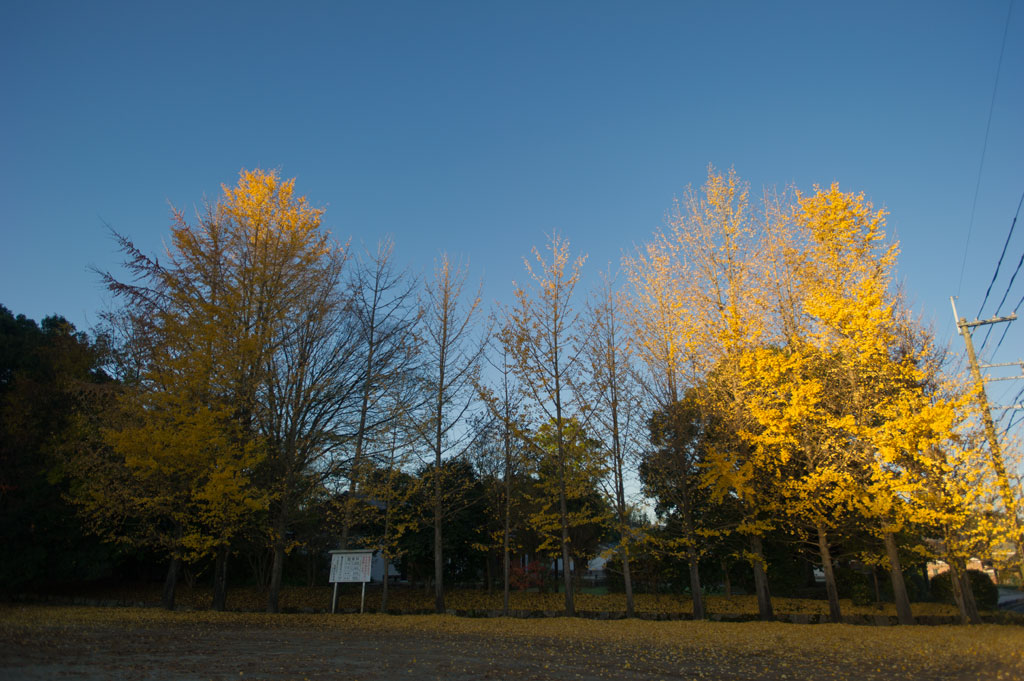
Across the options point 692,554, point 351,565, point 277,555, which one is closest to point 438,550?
point 351,565

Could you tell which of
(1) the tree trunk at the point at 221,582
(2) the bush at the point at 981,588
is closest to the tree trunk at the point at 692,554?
(1) the tree trunk at the point at 221,582

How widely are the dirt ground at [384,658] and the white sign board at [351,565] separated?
221 inches

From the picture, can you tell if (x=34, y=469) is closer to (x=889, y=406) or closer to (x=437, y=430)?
(x=437, y=430)

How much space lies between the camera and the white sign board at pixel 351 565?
16062mm

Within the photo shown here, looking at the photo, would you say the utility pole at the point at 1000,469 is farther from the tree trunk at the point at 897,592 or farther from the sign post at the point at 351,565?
the sign post at the point at 351,565

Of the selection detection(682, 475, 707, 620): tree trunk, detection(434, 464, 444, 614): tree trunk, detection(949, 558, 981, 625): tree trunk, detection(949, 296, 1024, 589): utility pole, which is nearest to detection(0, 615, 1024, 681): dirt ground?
detection(949, 296, 1024, 589): utility pole

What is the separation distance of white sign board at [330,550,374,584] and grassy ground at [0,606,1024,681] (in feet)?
11.4

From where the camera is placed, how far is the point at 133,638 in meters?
8.10

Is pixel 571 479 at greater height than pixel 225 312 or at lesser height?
lesser

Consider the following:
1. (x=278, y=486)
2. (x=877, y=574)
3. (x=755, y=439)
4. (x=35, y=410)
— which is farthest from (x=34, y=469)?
(x=877, y=574)

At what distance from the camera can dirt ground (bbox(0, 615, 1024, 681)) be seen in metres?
5.62

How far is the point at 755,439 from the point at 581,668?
351 inches

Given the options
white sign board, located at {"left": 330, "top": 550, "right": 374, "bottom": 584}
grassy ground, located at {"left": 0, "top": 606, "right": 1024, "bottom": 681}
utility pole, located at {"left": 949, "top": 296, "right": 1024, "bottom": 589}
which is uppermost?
utility pole, located at {"left": 949, "top": 296, "right": 1024, "bottom": 589}

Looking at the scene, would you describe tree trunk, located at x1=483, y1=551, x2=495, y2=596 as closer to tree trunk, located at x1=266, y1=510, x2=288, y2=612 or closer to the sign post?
the sign post
